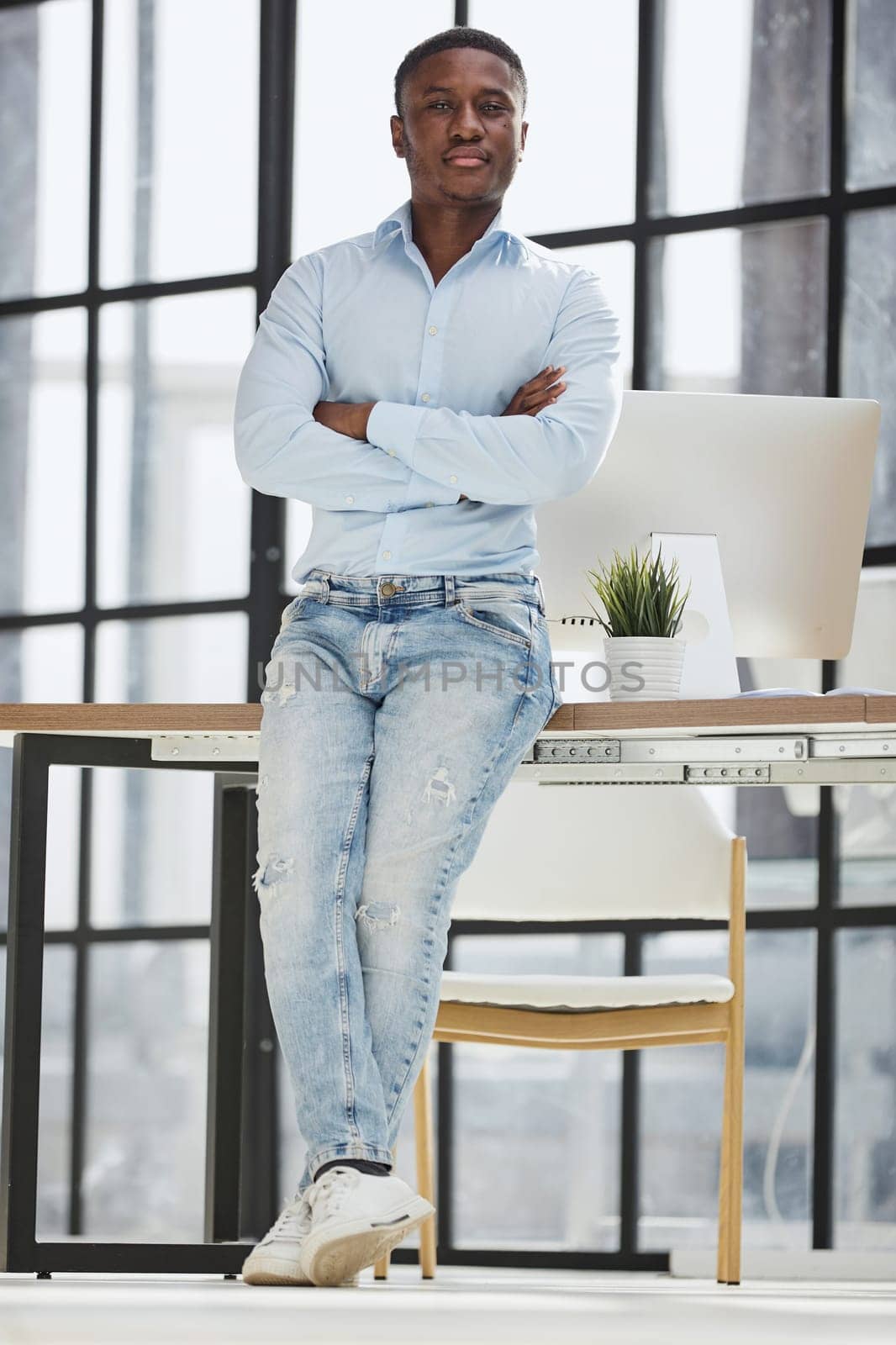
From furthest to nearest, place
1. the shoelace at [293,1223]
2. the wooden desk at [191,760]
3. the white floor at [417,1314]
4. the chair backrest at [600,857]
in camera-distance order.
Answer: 1. the chair backrest at [600,857]
2. the wooden desk at [191,760]
3. the shoelace at [293,1223]
4. the white floor at [417,1314]

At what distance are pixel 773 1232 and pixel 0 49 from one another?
3.17 meters

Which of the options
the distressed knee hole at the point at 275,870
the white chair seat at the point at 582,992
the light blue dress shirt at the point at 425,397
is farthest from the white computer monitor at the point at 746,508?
the distressed knee hole at the point at 275,870

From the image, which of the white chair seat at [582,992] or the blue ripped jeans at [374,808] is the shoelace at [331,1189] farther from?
the white chair seat at [582,992]

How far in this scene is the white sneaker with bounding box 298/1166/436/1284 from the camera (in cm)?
173

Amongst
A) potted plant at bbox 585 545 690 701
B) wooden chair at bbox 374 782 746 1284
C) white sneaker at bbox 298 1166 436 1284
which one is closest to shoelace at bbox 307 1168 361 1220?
white sneaker at bbox 298 1166 436 1284

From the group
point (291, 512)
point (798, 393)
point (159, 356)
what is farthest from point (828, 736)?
point (159, 356)

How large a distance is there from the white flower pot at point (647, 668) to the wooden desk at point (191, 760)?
0.05m

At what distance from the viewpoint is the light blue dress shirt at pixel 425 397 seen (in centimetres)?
209

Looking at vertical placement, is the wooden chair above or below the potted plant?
below

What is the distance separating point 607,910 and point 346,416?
3.82 feet

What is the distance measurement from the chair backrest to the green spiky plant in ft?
2.46

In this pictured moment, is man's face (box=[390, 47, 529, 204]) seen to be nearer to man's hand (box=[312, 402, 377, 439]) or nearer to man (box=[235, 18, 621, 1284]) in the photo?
man (box=[235, 18, 621, 1284])

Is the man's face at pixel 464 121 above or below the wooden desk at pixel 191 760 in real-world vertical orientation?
above

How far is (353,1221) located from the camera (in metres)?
1.72
